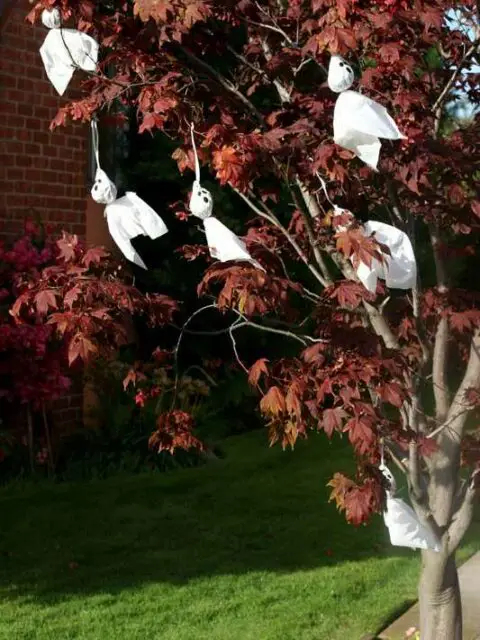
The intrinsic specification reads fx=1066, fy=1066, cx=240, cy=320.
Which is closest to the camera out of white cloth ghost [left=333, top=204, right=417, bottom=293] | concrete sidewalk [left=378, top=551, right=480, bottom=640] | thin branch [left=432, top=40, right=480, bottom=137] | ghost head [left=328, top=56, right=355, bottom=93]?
ghost head [left=328, top=56, right=355, bottom=93]

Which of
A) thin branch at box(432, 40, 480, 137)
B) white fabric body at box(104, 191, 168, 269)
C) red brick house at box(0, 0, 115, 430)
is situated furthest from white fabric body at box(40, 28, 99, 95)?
red brick house at box(0, 0, 115, 430)

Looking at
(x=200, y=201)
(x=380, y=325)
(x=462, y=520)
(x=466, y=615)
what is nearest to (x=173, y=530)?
(x=466, y=615)

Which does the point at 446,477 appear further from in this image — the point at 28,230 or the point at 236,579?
the point at 28,230

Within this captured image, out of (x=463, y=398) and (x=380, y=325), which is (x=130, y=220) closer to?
(x=380, y=325)

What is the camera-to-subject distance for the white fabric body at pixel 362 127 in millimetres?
3424

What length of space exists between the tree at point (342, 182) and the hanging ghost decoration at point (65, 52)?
0.07 m

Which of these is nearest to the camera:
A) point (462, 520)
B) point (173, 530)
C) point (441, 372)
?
point (462, 520)


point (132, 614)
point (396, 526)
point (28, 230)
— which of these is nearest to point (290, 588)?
point (132, 614)

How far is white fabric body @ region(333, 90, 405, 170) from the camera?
342 cm

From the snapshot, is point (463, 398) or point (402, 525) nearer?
point (402, 525)

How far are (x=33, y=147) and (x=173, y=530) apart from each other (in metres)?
3.54

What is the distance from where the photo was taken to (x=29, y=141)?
28.4 ft

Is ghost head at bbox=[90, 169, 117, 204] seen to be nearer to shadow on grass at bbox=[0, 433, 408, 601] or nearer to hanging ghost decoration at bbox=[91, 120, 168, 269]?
hanging ghost decoration at bbox=[91, 120, 168, 269]

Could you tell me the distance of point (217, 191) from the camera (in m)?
9.80
